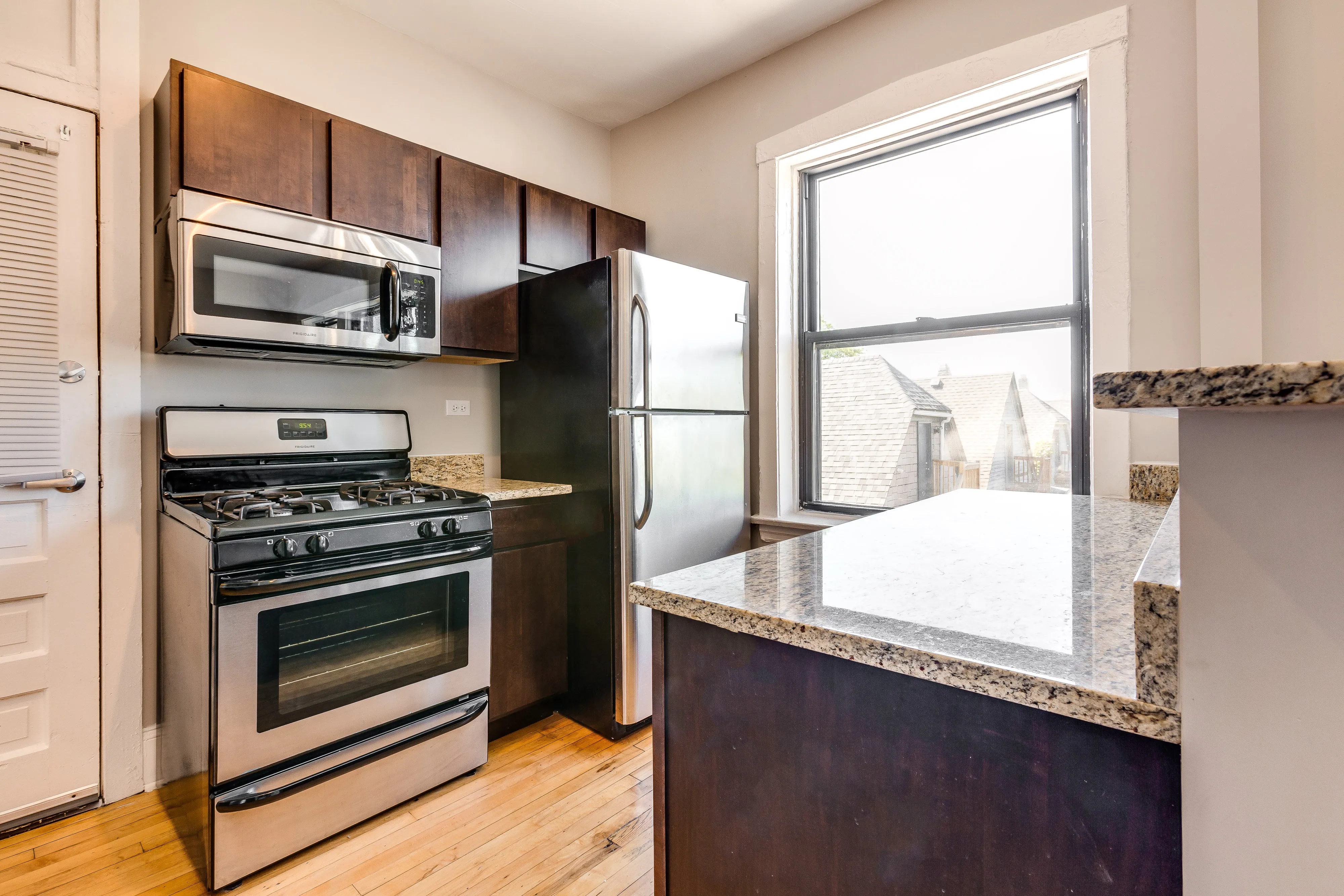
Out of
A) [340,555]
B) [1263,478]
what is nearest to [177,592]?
[340,555]

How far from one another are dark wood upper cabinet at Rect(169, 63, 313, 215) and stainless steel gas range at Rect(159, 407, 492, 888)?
2.35 feet

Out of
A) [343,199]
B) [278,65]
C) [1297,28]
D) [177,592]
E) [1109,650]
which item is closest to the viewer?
[1109,650]

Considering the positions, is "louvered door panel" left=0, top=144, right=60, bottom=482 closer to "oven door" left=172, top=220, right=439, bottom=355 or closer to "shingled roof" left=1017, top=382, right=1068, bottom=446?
"oven door" left=172, top=220, right=439, bottom=355

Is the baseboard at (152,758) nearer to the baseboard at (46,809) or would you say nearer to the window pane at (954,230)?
the baseboard at (46,809)

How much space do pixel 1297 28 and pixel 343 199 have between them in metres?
2.86

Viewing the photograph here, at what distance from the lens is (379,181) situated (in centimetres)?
225

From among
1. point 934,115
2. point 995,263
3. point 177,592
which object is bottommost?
point 177,592

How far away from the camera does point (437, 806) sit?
1892mm

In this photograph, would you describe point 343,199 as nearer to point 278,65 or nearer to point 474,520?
point 278,65

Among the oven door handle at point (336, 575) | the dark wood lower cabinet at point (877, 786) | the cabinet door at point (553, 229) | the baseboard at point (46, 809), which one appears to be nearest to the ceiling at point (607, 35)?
the cabinet door at point (553, 229)

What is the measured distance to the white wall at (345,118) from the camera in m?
2.03

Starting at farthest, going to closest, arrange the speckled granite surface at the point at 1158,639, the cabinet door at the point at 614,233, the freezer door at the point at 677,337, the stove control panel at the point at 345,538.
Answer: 1. the cabinet door at the point at 614,233
2. the freezer door at the point at 677,337
3. the stove control panel at the point at 345,538
4. the speckled granite surface at the point at 1158,639

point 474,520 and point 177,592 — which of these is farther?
point 474,520

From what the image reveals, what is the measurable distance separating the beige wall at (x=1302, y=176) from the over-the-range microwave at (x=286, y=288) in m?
2.59
